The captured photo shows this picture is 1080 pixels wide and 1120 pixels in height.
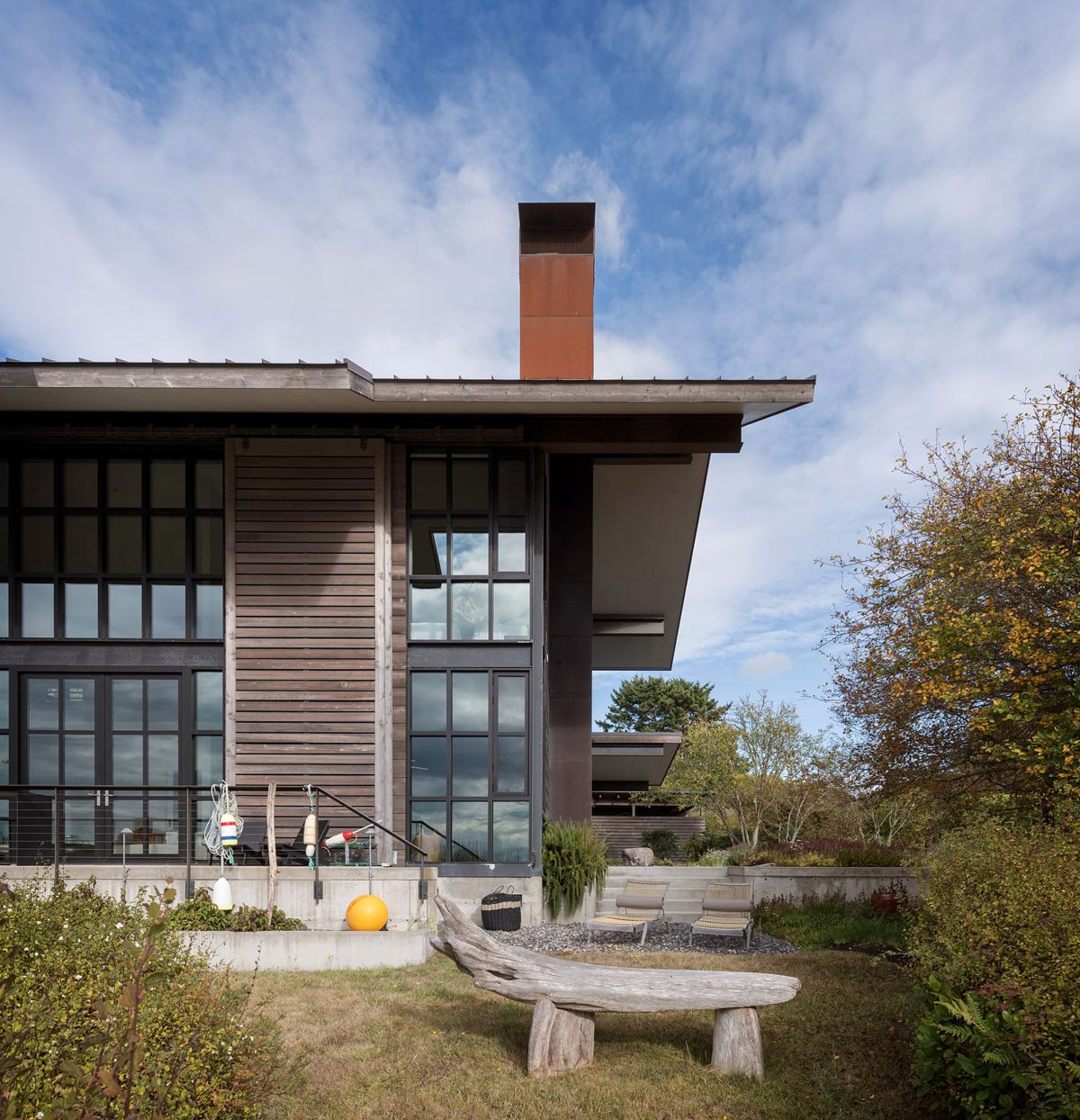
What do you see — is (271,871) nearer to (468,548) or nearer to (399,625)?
(399,625)

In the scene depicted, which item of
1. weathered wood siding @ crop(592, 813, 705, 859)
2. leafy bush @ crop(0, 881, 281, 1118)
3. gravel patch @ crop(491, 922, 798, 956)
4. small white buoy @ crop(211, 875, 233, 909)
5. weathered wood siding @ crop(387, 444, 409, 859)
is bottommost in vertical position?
weathered wood siding @ crop(592, 813, 705, 859)

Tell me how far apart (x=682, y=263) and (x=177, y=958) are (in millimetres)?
10512

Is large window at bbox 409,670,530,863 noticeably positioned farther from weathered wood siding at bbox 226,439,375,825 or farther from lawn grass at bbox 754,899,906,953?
lawn grass at bbox 754,899,906,953

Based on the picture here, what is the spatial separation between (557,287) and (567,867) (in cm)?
957

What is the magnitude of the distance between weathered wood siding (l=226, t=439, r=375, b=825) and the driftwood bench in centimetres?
607

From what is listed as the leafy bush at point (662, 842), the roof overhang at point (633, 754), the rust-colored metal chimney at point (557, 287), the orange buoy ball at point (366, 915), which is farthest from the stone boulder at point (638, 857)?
the orange buoy ball at point (366, 915)

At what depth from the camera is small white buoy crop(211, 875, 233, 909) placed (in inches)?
390

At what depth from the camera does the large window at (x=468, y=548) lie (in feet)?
41.7

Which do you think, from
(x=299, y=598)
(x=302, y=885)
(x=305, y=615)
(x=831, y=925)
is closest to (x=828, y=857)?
(x=831, y=925)

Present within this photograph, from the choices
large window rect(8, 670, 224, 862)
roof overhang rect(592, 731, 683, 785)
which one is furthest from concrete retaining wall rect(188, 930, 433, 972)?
roof overhang rect(592, 731, 683, 785)

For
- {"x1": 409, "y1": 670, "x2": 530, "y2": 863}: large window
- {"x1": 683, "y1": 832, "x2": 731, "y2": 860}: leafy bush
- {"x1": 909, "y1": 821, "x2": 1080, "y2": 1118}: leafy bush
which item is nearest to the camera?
{"x1": 909, "y1": 821, "x2": 1080, "y2": 1118}: leafy bush

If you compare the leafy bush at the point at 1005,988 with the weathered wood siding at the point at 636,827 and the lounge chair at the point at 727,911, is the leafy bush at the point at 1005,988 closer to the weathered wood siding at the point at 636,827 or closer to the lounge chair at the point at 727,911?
the lounge chair at the point at 727,911

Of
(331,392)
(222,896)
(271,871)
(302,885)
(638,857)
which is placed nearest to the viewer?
(222,896)

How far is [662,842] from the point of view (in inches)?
943
